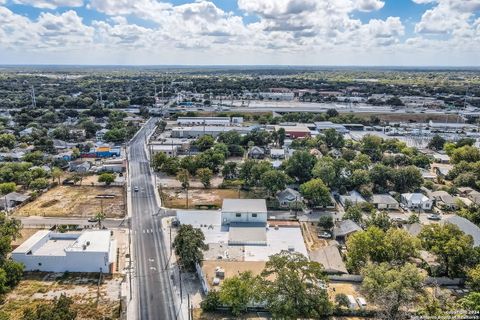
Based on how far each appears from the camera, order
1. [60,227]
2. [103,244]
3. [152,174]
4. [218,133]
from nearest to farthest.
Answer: [103,244] < [60,227] < [152,174] < [218,133]

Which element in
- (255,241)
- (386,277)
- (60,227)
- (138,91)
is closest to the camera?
(386,277)

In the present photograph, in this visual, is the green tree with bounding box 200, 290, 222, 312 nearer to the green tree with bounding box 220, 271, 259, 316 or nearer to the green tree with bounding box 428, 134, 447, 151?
the green tree with bounding box 220, 271, 259, 316

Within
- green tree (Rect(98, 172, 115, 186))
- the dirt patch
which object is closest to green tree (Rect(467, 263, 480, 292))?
the dirt patch

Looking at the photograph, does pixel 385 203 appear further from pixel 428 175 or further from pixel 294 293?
pixel 294 293

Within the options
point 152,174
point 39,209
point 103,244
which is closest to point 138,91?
point 152,174

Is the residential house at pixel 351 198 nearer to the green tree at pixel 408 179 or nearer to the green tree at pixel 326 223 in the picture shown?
the green tree at pixel 326 223

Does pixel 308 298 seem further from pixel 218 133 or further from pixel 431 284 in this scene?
pixel 218 133
